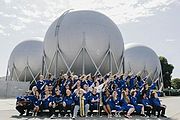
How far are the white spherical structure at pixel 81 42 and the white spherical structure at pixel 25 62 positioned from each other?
13.4m

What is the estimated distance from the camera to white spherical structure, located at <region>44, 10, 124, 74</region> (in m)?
19.2

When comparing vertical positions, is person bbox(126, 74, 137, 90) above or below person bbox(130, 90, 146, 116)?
above

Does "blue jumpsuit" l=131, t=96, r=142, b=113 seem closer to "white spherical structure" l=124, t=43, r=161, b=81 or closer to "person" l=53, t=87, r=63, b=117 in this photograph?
"person" l=53, t=87, r=63, b=117

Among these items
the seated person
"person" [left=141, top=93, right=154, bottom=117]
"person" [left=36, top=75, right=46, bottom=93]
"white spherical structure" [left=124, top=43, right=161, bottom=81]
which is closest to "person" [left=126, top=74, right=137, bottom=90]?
"person" [left=141, top=93, right=154, bottom=117]

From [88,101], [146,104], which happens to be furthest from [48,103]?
[146,104]

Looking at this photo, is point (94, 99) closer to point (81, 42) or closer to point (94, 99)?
point (94, 99)

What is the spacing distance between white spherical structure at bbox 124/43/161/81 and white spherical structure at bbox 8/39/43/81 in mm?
12202

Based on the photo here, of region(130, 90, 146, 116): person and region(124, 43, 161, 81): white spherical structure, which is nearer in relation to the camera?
region(130, 90, 146, 116): person

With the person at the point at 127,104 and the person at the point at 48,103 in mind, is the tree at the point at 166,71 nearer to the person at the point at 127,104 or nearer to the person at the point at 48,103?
the person at the point at 127,104

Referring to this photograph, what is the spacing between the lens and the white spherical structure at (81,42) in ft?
63.1

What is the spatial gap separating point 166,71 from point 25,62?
3513 cm

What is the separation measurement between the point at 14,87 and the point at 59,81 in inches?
768

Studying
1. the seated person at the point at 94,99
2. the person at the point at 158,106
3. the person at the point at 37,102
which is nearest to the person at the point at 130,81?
the person at the point at 158,106

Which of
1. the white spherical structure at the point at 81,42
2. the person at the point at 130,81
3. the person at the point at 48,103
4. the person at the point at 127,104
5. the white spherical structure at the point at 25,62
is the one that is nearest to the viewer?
the person at the point at 127,104
